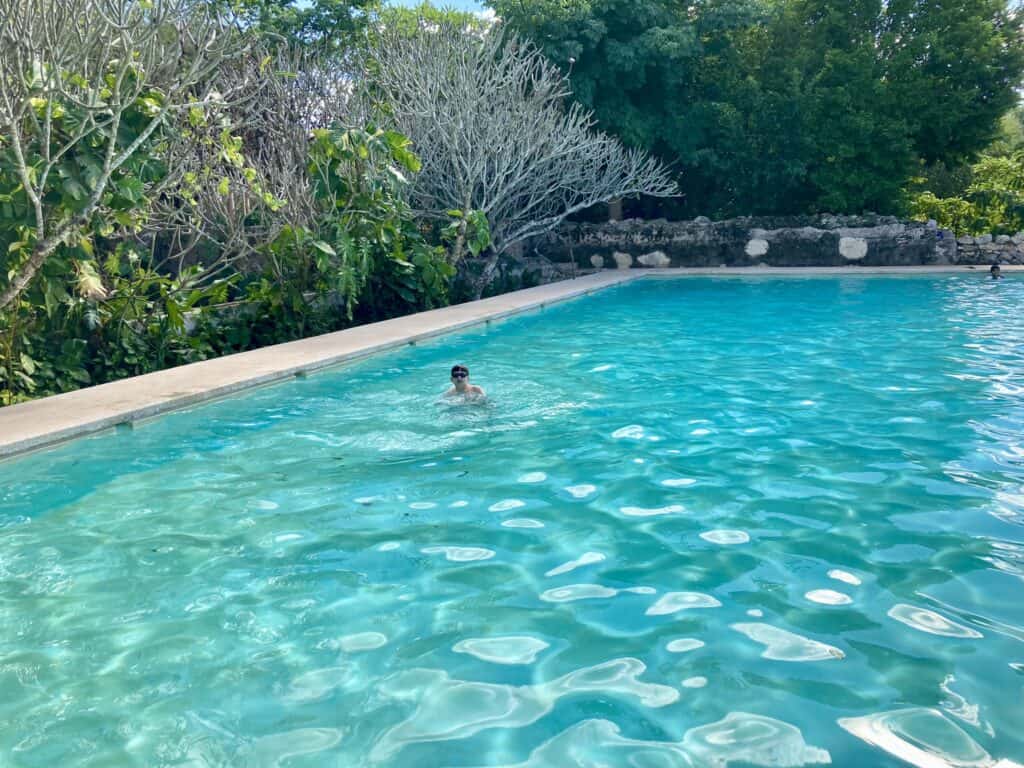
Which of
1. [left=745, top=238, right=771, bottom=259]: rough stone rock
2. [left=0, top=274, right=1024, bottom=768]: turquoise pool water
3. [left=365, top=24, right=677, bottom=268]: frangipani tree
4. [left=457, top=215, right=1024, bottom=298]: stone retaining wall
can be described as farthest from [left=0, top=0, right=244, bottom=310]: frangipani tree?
[left=745, top=238, right=771, bottom=259]: rough stone rock

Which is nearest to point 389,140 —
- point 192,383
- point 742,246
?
point 192,383

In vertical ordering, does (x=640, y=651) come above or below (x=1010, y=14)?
below

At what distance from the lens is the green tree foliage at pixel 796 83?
24547 millimetres

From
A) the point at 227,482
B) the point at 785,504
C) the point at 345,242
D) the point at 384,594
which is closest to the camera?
the point at 384,594

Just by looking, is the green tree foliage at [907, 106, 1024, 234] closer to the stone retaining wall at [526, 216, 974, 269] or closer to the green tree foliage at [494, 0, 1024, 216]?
the green tree foliage at [494, 0, 1024, 216]

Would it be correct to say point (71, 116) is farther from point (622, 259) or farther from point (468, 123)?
point (622, 259)

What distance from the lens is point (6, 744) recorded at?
11.4ft

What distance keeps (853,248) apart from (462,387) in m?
19.1

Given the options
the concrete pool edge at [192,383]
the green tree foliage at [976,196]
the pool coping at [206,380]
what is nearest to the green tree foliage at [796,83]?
the green tree foliage at [976,196]

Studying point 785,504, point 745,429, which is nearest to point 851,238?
point 745,429

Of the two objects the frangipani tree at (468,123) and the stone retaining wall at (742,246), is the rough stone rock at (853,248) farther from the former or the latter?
the frangipani tree at (468,123)

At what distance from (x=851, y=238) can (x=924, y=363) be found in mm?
14695

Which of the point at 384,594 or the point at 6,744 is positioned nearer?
the point at 6,744

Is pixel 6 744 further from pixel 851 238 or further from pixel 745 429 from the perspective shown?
pixel 851 238
